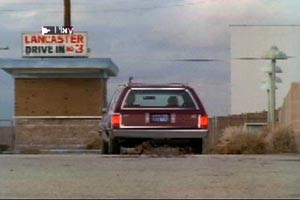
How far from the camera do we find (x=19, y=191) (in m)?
9.75

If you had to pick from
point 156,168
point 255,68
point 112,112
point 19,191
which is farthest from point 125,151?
point 255,68

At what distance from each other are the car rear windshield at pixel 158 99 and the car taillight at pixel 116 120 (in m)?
0.32

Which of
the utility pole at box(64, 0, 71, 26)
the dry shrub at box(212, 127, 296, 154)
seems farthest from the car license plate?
the utility pole at box(64, 0, 71, 26)

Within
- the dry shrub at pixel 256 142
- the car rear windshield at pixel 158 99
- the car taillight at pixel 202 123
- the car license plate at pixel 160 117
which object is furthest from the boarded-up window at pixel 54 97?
the car taillight at pixel 202 123

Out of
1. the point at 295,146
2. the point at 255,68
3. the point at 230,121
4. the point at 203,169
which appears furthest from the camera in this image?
the point at 255,68

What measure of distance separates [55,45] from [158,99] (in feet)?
83.2

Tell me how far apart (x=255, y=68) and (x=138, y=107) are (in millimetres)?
45856

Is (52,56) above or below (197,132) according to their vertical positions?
above

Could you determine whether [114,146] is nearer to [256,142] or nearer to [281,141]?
[256,142]

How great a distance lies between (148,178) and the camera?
36.7 feet

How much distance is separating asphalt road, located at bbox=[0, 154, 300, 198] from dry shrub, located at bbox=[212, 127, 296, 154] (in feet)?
27.6

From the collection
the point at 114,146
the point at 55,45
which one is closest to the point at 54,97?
the point at 55,45

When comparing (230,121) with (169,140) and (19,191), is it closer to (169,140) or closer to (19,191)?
(169,140)

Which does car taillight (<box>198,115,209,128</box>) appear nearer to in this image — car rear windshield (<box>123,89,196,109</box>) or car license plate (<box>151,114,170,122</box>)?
car rear windshield (<box>123,89,196,109</box>)
